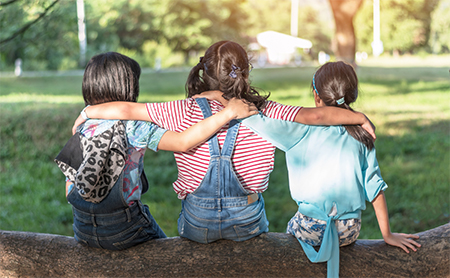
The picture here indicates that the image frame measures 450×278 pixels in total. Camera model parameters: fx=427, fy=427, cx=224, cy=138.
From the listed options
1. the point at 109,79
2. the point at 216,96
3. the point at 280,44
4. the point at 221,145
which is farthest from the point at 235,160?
the point at 280,44

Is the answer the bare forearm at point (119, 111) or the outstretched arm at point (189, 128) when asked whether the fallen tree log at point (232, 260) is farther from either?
the bare forearm at point (119, 111)

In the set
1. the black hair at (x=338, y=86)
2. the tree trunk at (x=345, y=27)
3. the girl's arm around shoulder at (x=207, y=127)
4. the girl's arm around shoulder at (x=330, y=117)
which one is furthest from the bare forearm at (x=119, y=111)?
the tree trunk at (x=345, y=27)

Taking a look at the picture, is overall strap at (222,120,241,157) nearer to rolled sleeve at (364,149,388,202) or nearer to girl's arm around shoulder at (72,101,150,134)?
girl's arm around shoulder at (72,101,150,134)

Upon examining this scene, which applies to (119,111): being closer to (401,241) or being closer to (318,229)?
(318,229)

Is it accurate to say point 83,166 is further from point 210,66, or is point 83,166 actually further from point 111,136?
point 210,66

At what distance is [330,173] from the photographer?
196 centimetres

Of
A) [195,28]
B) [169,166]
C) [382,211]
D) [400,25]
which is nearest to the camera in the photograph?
[382,211]

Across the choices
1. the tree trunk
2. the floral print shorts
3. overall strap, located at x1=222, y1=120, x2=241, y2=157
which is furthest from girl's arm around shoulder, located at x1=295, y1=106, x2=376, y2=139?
the tree trunk

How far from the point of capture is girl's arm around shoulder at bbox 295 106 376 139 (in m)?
1.93

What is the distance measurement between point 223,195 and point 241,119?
37 centimetres

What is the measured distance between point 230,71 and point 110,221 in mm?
899

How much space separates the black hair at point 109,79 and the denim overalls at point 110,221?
0.40 metres

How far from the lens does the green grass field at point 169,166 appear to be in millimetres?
4656

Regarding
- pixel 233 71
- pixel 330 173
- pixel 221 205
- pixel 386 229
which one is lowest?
pixel 386 229
